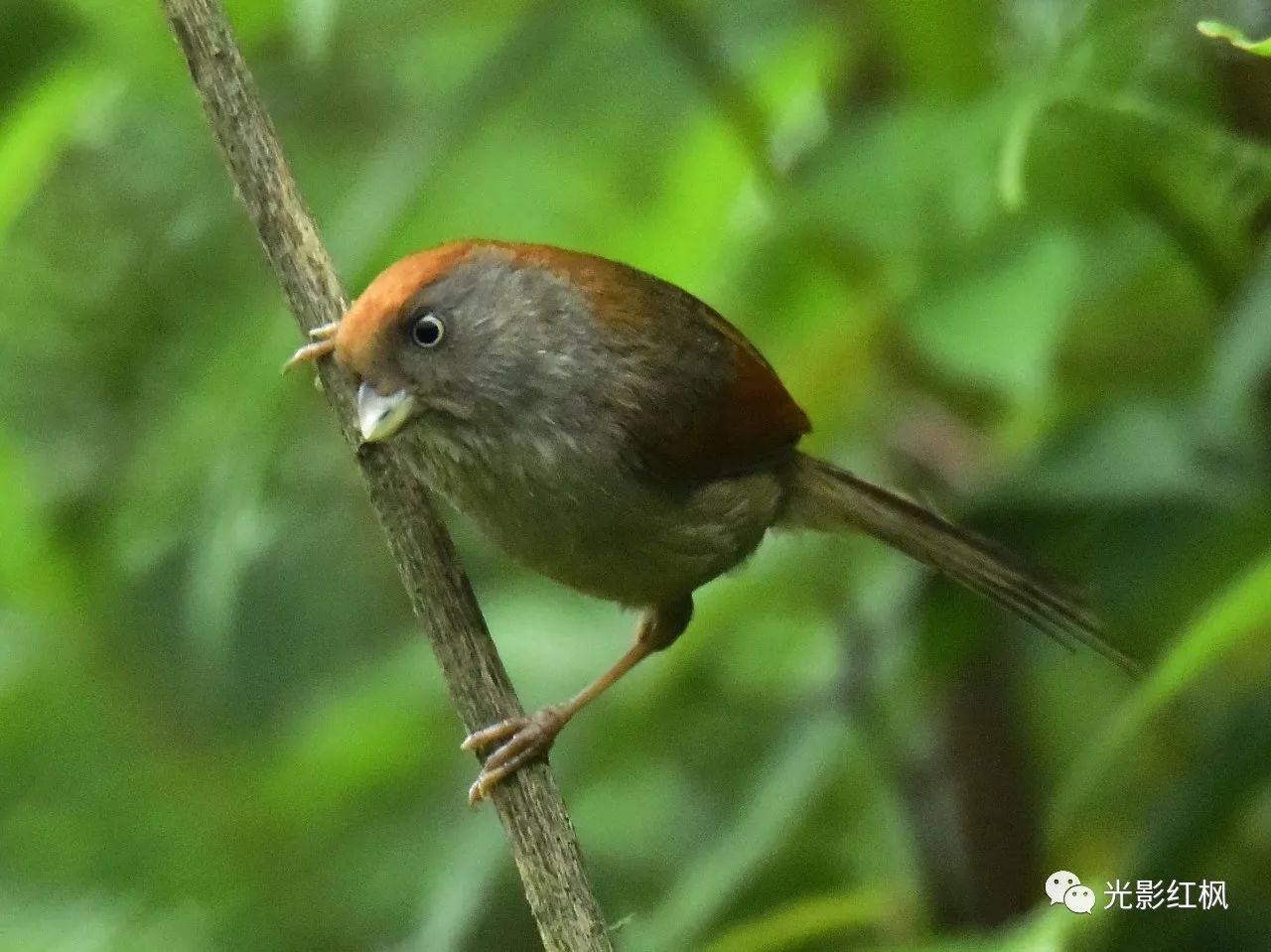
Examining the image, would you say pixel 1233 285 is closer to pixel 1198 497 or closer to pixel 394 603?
pixel 1198 497

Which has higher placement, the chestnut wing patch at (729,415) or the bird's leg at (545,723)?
the chestnut wing patch at (729,415)

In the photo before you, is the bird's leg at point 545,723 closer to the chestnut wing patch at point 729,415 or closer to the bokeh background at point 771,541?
the bokeh background at point 771,541

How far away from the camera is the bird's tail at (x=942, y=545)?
256 cm

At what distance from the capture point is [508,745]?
202 centimetres

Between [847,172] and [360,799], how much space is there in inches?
68.1

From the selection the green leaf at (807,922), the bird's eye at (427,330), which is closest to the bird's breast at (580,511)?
the bird's eye at (427,330)

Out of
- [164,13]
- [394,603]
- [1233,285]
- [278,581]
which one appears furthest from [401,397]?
[394,603]

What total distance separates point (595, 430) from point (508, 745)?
0.56 metres

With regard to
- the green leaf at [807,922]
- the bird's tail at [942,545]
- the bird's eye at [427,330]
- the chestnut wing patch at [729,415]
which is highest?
the bird's eye at [427,330]

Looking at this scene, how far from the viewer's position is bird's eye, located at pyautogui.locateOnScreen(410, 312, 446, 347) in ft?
7.44

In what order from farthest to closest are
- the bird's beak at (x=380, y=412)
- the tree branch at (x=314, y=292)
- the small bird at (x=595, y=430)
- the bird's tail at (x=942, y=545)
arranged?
the bird's tail at (x=942, y=545) < the small bird at (x=595, y=430) < the bird's beak at (x=380, y=412) < the tree branch at (x=314, y=292)

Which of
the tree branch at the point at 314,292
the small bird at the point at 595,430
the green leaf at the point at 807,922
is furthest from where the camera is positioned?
the green leaf at the point at 807,922

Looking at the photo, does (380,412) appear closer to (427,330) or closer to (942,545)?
(427,330)

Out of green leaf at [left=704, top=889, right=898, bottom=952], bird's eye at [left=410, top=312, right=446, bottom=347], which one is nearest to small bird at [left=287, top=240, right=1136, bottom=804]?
bird's eye at [left=410, top=312, right=446, bottom=347]
